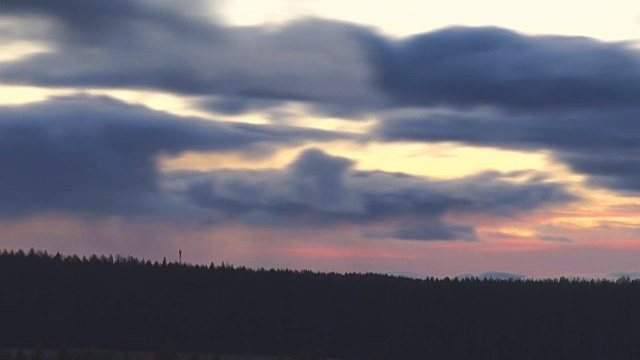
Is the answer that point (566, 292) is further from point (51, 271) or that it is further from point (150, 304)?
point (51, 271)

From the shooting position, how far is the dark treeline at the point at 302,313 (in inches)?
6191

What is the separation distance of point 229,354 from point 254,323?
9.44 meters

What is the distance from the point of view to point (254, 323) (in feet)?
530

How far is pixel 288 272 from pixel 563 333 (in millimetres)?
41546

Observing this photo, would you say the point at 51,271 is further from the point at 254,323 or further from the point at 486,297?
the point at 486,297

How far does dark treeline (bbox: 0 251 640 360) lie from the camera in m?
157

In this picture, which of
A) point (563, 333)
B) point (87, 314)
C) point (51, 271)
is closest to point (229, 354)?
point (87, 314)

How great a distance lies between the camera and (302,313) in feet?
543

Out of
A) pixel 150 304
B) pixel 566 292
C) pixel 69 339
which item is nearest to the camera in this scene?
pixel 69 339

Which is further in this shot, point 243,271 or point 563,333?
point 243,271

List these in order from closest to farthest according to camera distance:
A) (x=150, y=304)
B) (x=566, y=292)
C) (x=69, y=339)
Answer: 1. (x=69, y=339)
2. (x=150, y=304)
3. (x=566, y=292)

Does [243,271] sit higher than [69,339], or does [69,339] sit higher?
[243,271]

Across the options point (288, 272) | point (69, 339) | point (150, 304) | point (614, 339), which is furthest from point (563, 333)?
point (69, 339)

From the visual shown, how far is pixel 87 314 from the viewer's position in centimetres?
15800
